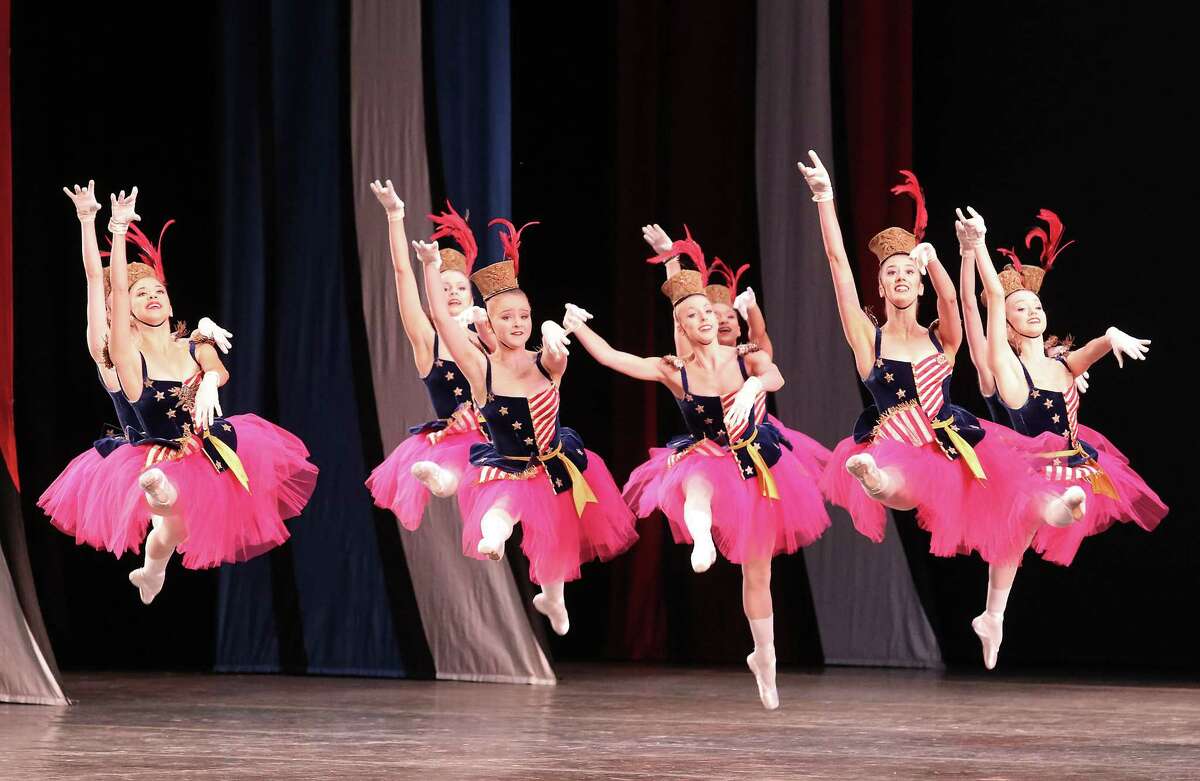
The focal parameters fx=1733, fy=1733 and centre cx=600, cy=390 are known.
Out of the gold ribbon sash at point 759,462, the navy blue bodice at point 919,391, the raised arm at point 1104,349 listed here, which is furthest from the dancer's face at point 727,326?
the raised arm at point 1104,349

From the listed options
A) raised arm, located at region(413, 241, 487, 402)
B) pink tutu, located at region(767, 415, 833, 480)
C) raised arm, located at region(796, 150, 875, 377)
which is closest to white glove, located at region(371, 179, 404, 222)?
raised arm, located at region(413, 241, 487, 402)

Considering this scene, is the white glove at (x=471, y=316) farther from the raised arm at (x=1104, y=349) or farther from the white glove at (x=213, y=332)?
the raised arm at (x=1104, y=349)

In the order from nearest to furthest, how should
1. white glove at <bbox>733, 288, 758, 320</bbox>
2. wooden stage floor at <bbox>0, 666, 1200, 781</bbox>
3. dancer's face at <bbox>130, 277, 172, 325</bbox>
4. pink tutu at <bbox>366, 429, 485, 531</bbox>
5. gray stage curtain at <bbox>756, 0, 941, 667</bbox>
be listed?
wooden stage floor at <bbox>0, 666, 1200, 781</bbox>
white glove at <bbox>733, 288, 758, 320</bbox>
dancer's face at <bbox>130, 277, 172, 325</bbox>
pink tutu at <bbox>366, 429, 485, 531</bbox>
gray stage curtain at <bbox>756, 0, 941, 667</bbox>

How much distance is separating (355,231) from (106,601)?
2042 mm

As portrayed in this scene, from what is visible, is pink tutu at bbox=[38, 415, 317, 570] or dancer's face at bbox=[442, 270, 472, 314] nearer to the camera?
pink tutu at bbox=[38, 415, 317, 570]

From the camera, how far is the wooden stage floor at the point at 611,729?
4352mm

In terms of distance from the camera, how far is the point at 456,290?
6133mm

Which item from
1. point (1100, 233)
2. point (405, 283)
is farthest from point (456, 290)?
point (1100, 233)

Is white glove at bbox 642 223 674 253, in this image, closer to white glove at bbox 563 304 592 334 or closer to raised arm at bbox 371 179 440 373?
white glove at bbox 563 304 592 334

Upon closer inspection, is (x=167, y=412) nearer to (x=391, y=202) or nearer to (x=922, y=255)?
(x=391, y=202)

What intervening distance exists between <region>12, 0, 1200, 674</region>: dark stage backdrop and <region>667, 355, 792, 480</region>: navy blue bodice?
2.31 metres

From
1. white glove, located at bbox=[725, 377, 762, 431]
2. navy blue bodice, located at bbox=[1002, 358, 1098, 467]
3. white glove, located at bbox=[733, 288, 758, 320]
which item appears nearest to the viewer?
white glove, located at bbox=[725, 377, 762, 431]

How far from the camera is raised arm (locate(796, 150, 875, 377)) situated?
197 inches

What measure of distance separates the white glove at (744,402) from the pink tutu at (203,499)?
1.50m
